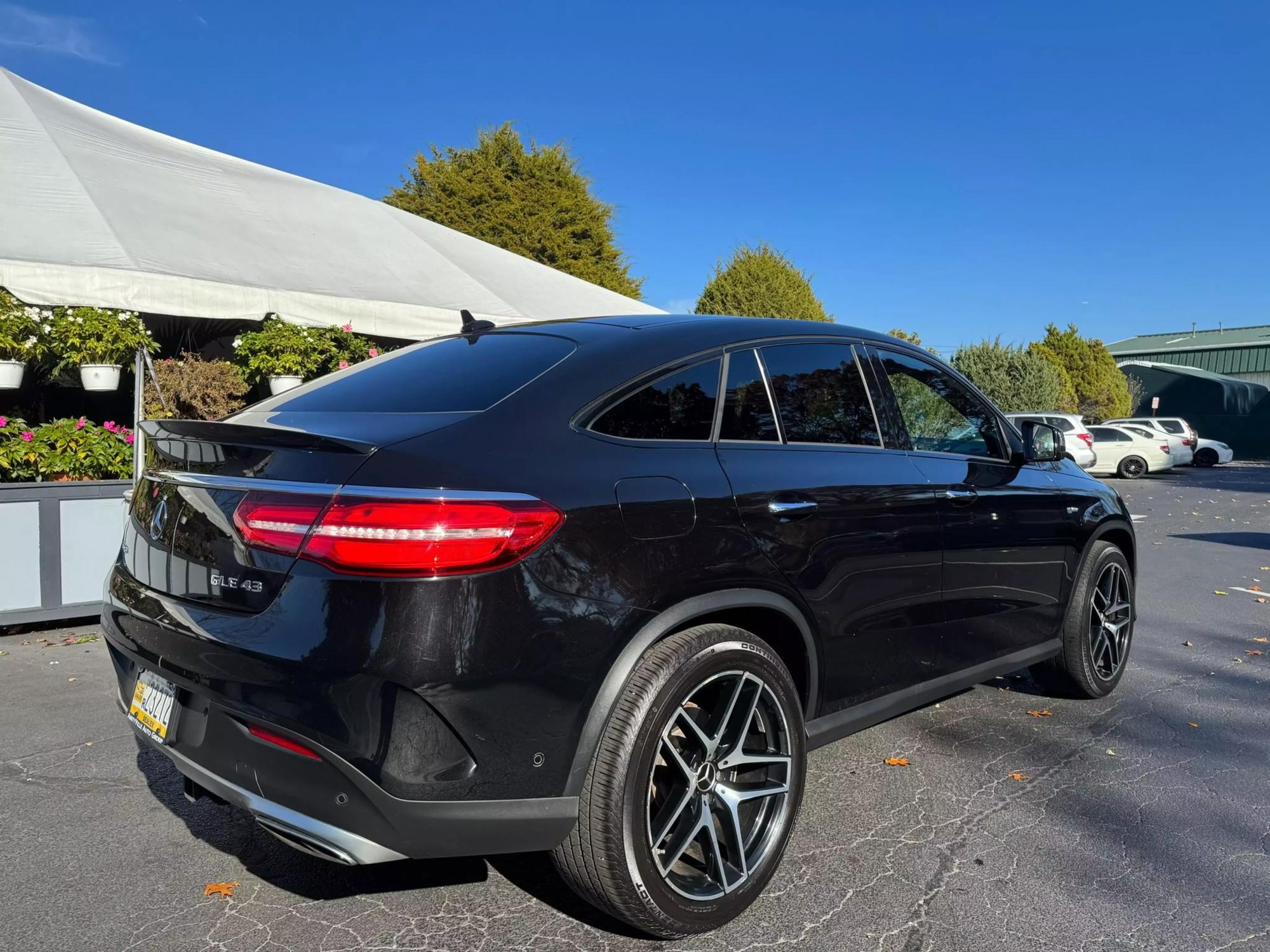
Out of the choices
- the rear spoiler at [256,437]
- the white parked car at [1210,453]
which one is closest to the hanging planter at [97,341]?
the rear spoiler at [256,437]

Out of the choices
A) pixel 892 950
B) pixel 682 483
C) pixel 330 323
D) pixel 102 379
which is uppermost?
pixel 330 323

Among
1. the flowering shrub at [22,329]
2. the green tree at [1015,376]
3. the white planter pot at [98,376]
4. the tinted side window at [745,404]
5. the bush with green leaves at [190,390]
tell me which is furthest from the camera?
the green tree at [1015,376]

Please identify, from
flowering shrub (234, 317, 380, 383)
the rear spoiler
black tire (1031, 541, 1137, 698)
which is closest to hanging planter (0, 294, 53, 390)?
flowering shrub (234, 317, 380, 383)

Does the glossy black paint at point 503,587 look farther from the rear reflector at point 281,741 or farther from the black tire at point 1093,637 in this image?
the black tire at point 1093,637

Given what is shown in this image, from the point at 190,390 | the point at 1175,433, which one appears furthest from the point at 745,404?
the point at 1175,433

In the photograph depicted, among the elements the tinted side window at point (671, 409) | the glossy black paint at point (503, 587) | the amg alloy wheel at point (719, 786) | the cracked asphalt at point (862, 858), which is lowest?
the cracked asphalt at point (862, 858)

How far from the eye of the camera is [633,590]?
2.25 meters

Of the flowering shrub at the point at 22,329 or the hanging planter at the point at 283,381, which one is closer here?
the flowering shrub at the point at 22,329

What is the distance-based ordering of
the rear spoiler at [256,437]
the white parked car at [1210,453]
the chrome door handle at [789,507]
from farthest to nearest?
1. the white parked car at [1210,453]
2. the chrome door handle at [789,507]
3. the rear spoiler at [256,437]

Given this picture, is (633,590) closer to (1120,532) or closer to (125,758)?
(125,758)

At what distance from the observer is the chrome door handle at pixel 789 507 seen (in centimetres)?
266

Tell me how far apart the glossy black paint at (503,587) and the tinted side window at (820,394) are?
2.5 inches

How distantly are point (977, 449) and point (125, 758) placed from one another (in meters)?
3.65

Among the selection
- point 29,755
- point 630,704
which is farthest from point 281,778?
point 29,755
